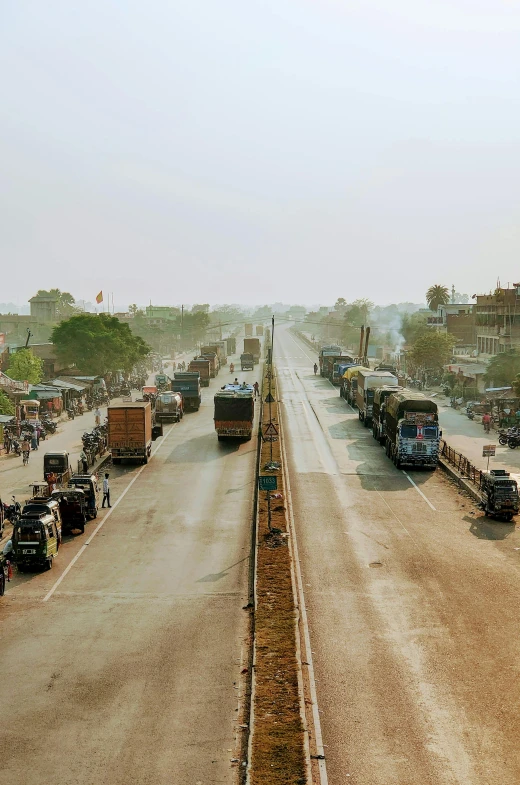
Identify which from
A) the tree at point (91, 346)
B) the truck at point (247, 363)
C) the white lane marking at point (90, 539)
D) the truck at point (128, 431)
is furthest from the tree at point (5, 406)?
the truck at point (247, 363)

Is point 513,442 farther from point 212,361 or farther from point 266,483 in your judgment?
point 212,361

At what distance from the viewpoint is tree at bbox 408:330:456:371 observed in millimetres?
100250

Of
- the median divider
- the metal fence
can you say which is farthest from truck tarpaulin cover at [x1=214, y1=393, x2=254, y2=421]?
the median divider

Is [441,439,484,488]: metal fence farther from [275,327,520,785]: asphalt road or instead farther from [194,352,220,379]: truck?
[194,352,220,379]: truck

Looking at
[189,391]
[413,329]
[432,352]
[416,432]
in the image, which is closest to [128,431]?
[416,432]

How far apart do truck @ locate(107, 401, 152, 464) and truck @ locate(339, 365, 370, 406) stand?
2921 centimetres

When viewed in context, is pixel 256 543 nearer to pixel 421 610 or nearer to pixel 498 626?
pixel 421 610

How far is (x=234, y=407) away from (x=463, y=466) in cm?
1525

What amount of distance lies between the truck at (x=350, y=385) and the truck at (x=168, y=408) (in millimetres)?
16054

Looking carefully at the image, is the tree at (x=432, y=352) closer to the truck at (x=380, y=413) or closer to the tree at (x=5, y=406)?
the truck at (x=380, y=413)

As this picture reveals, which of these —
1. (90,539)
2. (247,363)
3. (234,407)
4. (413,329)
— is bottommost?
(90,539)

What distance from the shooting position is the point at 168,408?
212ft

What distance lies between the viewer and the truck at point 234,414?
171 feet

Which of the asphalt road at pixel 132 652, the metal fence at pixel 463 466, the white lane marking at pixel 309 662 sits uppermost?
the metal fence at pixel 463 466
